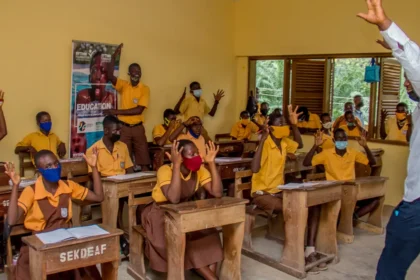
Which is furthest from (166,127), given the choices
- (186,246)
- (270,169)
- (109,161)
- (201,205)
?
(201,205)

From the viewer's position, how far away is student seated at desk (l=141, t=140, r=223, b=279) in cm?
376

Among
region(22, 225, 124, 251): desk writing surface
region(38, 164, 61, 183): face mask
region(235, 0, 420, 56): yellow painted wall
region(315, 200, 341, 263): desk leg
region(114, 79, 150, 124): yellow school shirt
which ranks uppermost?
region(235, 0, 420, 56): yellow painted wall

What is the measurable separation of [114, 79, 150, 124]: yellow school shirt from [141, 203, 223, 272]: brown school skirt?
3.00m

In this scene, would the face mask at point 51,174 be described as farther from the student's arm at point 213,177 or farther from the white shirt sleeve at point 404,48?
the white shirt sleeve at point 404,48

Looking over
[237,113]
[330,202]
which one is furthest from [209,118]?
[330,202]

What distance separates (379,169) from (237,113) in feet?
9.45

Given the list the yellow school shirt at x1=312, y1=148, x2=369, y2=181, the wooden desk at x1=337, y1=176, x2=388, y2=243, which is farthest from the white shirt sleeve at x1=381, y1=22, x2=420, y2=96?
the yellow school shirt at x1=312, y1=148, x2=369, y2=181

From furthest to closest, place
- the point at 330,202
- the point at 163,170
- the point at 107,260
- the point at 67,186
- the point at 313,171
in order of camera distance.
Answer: the point at 313,171 → the point at 330,202 → the point at 163,170 → the point at 67,186 → the point at 107,260

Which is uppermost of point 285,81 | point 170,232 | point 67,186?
point 285,81

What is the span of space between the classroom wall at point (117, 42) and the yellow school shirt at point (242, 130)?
508 mm

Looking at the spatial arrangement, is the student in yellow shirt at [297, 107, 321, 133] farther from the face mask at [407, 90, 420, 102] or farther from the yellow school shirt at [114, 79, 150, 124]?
the face mask at [407, 90, 420, 102]

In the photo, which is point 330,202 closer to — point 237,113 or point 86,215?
point 86,215

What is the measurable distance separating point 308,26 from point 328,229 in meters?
4.32

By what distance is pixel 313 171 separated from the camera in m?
6.23
